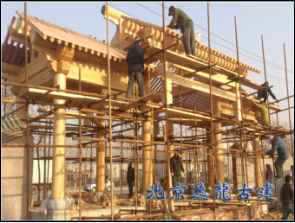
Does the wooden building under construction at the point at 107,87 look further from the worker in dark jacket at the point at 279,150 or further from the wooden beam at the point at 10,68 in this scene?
the worker in dark jacket at the point at 279,150

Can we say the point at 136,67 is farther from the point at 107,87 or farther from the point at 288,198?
the point at 288,198

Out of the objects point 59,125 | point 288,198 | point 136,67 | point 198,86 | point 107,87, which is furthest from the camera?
point 198,86

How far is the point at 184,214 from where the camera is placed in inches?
397

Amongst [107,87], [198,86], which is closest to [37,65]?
[107,87]

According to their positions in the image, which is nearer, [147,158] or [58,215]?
[58,215]

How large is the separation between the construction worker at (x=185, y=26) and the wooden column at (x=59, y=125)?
422 centimetres

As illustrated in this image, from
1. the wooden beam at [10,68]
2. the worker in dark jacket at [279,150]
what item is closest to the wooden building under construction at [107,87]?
the wooden beam at [10,68]

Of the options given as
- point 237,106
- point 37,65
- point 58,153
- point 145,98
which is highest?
point 37,65

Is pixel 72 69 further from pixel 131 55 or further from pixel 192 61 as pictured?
pixel 192 61

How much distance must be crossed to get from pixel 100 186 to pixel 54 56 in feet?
21.1

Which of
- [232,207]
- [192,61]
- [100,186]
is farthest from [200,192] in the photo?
[192,61]

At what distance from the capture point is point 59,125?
32.8 ft

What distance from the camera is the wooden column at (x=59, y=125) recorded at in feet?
31.5

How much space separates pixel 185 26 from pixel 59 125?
19.2 ft
